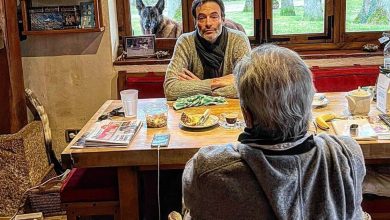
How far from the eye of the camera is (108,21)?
3.40 m

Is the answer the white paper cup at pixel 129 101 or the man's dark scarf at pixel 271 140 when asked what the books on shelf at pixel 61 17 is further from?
the man's dark scarf at pixel 271 140

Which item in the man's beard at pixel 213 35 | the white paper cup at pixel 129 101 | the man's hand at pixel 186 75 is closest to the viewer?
the white paper cup at pixel 129 101

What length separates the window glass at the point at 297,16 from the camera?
3.58 metres

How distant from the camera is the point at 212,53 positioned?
2.86 m

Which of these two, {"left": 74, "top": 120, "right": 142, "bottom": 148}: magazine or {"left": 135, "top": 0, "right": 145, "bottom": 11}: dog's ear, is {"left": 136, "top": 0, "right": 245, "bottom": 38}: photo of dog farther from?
{"left": 74, "top": 120, "right": 142, "bottom": 148}: magazine

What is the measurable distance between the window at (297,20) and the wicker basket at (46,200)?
1310 millimetres

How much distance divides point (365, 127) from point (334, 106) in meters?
0.39

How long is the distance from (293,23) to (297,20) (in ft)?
0.12

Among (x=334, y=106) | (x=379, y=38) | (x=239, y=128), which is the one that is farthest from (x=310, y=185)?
(x=379, y=38)

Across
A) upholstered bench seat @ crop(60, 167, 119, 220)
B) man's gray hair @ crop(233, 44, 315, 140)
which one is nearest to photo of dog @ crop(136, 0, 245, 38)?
upholstered bench seat @ crop(60, 167, 119, 220)

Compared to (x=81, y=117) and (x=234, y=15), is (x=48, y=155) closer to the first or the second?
(x=81, y=117)

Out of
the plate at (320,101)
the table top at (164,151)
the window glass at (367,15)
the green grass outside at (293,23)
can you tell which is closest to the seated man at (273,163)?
the table top at (164,151)

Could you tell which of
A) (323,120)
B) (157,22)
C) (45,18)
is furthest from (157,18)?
(323,120)

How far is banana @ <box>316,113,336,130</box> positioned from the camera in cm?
198
